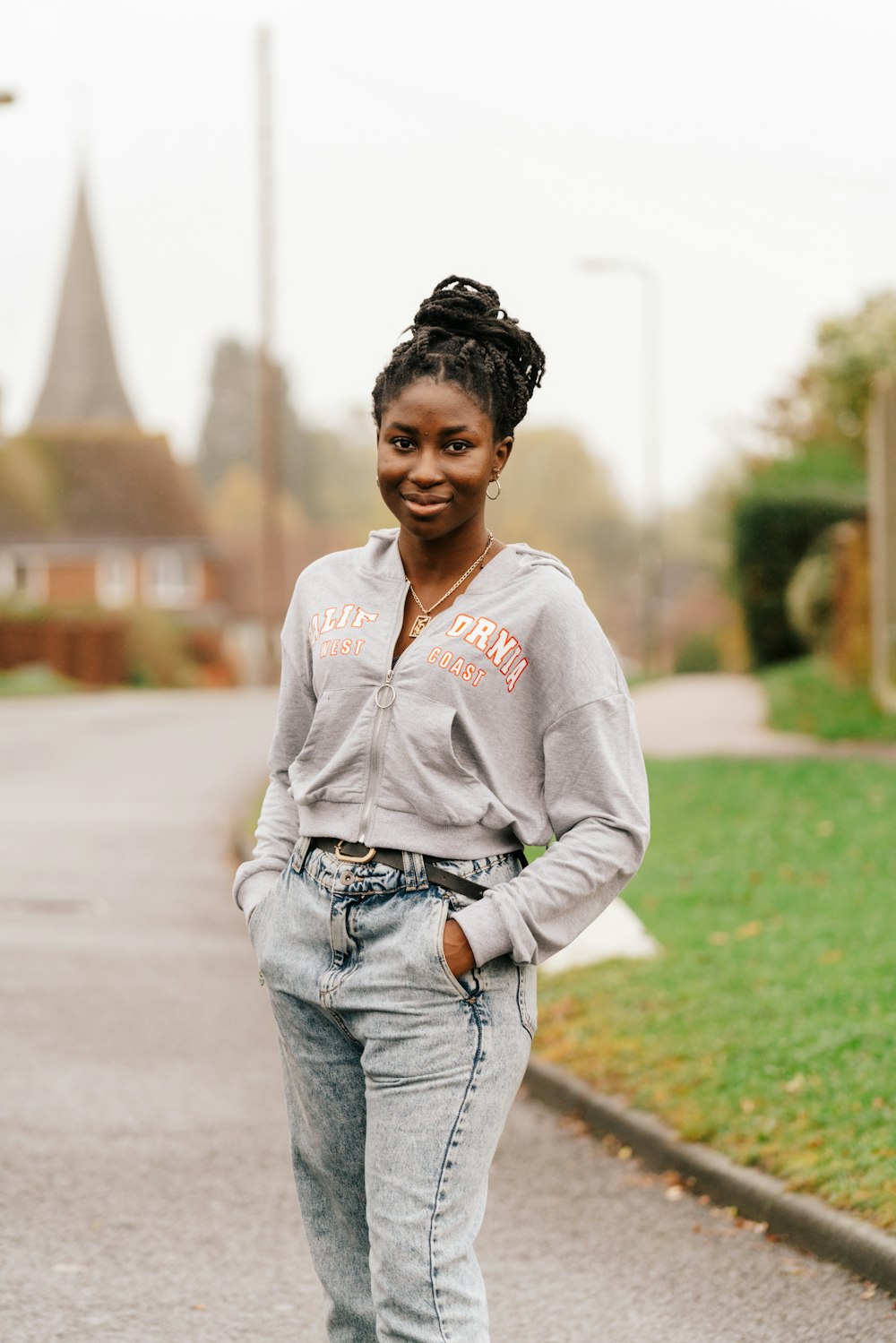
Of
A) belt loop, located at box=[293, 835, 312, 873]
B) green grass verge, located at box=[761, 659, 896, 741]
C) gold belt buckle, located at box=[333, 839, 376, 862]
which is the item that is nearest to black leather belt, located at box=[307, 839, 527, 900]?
gold belt buckle, located at box=[333, 839, 376, 862]

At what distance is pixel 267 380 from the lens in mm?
37312

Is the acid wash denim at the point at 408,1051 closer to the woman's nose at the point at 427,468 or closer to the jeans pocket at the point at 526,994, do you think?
the jeans pocket at the point at 526,994

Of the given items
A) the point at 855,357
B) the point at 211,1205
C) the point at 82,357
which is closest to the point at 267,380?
the point at 855,357

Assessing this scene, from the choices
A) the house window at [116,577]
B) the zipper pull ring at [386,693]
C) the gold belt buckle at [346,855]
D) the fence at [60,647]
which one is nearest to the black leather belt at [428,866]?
the gold belt buckle at [346,855]

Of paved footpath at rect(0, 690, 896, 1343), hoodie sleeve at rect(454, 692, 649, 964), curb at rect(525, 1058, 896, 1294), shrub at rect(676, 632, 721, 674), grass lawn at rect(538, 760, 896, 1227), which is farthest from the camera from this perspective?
shrub at rect(676, 632, 721, 674)

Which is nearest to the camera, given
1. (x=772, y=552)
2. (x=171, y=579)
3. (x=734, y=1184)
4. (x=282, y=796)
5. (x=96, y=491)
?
(x=282, y=796)

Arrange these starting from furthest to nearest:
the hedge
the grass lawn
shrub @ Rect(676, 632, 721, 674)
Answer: shrub @ Rect(676, 632, 721, 674) < the hedge < the grass lawn

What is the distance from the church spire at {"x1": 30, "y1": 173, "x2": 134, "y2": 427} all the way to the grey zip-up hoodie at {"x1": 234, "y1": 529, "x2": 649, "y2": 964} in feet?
244

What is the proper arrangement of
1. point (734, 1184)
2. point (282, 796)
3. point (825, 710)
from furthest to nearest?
point (825, 710), point (734, 1184), point (282, 796)

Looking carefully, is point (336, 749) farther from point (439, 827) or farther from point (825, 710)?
point (825, 710)

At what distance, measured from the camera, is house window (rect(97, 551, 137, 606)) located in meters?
61.8

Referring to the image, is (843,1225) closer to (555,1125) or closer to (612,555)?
(555,1125)

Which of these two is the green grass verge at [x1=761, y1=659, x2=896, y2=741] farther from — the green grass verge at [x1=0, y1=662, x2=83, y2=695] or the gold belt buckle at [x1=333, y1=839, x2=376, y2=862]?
the green grass verge at [x1=0, y1=662, x2=83, y2=695]

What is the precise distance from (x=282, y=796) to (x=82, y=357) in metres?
76.0
